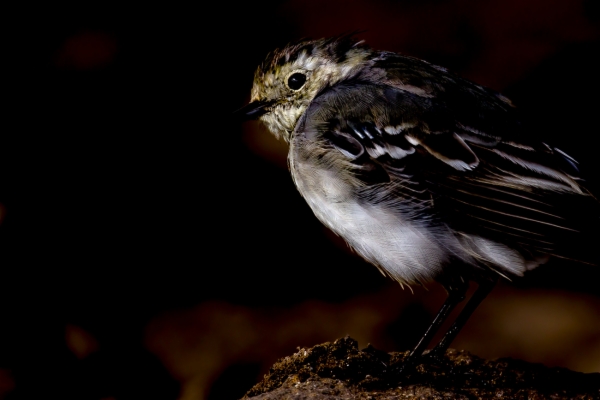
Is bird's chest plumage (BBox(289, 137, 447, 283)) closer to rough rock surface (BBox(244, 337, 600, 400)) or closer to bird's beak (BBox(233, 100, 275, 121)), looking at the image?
rough rock surface (BBox(244, 337, 600, 400))

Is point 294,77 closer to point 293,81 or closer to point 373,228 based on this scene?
point 293,81

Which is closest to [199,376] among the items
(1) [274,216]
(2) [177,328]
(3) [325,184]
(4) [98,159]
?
(2) [177,328]

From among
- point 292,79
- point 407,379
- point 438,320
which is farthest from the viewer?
point 292,79

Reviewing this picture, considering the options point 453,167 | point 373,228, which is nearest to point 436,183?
point 453,167

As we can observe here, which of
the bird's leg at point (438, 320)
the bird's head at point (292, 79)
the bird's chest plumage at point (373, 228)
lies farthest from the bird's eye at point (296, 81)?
the bird's leg at point (438, 320)

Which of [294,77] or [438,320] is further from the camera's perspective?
[294,77]

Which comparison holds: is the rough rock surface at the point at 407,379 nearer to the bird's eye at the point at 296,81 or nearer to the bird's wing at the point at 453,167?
the bird's wing at the point at 453,167
